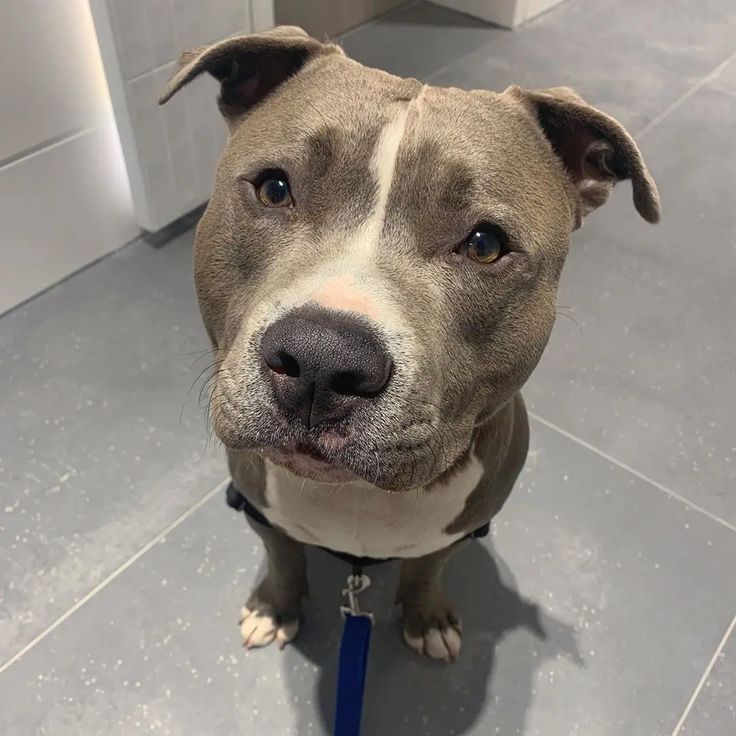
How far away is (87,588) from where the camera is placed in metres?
1.56

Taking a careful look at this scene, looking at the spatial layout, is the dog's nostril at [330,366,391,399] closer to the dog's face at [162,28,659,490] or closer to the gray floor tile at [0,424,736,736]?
the dog's face at [162,28,659,490]

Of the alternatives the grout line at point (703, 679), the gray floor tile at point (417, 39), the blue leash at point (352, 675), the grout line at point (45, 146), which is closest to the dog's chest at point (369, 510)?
the blue leash at point (352, 675)

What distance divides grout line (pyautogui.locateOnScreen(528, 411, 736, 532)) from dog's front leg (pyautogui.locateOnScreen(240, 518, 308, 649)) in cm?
71

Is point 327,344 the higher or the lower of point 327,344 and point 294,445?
the higher

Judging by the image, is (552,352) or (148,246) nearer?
(552,352)

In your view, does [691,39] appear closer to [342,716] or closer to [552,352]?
[552,352]

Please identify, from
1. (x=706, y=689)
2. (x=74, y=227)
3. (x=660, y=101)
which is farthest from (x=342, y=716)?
(x=660, y=101)

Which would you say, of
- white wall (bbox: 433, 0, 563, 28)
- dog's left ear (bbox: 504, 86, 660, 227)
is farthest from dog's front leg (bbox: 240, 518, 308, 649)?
white wall (bbox: 433, 0, 563, 28)

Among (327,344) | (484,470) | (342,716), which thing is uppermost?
(327,344)

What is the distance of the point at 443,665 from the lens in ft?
4.91

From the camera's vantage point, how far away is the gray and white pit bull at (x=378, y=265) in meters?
0.83

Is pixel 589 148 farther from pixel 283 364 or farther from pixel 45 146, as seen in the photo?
pixel 45 146

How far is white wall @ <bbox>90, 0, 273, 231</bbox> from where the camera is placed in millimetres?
1889

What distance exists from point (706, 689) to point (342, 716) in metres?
0.70
